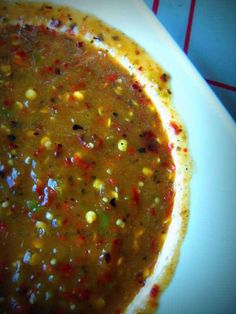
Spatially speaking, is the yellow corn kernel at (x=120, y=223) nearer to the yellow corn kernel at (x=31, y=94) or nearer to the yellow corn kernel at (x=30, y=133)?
the yellow corn kernel at (x=30, y=133)

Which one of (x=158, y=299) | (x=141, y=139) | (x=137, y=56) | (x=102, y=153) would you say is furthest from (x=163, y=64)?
(x=158, y=299)

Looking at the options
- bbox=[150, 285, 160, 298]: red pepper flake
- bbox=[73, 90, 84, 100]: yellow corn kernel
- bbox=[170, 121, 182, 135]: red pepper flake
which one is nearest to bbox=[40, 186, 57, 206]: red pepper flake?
bbox=[73, 90, 84, 100]: yellow corn kernel

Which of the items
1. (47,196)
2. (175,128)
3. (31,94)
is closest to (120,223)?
(47,196)

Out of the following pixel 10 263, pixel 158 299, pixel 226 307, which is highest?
pixel 10 263

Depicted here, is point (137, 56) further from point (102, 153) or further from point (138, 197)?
point (138, 197)

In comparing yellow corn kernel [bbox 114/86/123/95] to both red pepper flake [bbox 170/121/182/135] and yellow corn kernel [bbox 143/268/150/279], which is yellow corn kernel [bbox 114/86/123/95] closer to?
red pepper flake [bbox 170/121/182/135]
